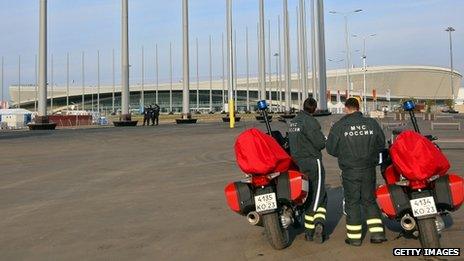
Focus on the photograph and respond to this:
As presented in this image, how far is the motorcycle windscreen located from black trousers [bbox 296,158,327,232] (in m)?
1.03

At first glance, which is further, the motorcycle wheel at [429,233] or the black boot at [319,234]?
the black boot at [319,234]

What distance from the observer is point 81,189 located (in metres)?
11.1

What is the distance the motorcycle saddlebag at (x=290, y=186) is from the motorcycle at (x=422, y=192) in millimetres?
921

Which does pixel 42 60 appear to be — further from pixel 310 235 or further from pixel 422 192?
pixel 422 192

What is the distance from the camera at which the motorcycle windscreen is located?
18.5 ft

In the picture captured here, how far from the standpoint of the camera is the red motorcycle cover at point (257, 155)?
5910 millimetres

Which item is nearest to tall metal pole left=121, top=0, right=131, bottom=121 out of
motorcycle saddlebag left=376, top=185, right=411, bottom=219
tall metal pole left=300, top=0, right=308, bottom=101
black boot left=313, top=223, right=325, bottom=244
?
tall metal pole left=300, top=0, right=308, bottom=101

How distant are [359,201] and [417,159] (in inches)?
34.5

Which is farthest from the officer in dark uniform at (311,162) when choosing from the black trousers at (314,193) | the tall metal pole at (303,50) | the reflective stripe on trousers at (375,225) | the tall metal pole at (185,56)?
the tall metal pole at (303,50)

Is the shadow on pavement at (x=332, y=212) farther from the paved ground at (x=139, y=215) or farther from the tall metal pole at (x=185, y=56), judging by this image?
the tall metal pole at (x=185, y=56)

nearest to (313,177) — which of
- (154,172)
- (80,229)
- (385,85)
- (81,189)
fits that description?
(80,229)

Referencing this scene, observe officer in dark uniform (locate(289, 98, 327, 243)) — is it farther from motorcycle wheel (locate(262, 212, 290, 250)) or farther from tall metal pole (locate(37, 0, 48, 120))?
tall metal pole (locate(37, 0, 48, 120))

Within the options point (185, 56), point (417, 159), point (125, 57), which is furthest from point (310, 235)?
point (185, 56)

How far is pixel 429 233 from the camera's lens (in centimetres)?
568
